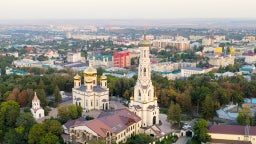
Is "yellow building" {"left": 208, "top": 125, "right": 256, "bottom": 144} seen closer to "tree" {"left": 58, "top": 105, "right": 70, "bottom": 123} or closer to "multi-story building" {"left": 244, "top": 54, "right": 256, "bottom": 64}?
"tree" {"left": 58, "top": 105, "right": 70, "bottom": 123}

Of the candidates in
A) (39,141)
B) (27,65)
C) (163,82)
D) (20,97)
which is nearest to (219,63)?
(163,82)

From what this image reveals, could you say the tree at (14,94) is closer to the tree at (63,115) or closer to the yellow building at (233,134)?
the tree at (63,115)

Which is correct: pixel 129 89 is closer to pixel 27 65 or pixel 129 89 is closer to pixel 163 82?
pixel 163 82

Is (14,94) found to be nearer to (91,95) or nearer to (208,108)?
(91,95)

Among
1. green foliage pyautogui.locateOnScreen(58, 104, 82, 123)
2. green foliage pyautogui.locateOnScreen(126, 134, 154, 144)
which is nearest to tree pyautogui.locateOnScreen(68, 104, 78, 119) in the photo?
green foliage pyautogui.locateOnScreen(58, 104, 82, 123)

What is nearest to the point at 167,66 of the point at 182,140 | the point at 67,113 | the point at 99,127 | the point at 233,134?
the point at 67,113
